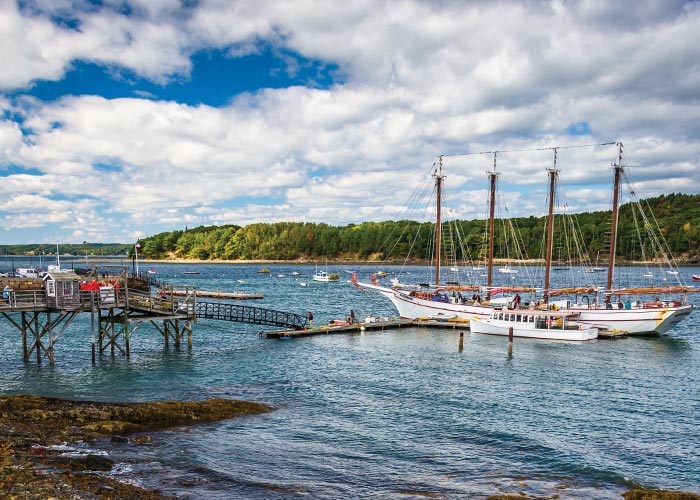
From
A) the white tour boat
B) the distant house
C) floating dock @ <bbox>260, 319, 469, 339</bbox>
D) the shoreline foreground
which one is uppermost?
the distant house

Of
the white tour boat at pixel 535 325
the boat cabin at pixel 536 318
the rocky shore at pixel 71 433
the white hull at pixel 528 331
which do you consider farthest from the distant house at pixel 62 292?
the boat cabin at pixel 536 318

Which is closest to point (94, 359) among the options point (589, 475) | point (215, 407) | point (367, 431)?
point (215, 407)

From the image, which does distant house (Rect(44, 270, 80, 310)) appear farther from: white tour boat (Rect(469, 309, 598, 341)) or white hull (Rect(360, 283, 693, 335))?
white hull (Rect(360, 283, 693, 335))

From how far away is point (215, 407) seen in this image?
3067cm

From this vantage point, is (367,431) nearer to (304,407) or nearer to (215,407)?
(304,407)

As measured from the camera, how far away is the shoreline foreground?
1931cm

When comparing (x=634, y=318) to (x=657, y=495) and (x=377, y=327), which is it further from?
(x=657, y=495)

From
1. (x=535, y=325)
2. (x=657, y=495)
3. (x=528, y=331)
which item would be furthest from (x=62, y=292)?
(x=535, y=325)

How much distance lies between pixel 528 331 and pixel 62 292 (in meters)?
45.8

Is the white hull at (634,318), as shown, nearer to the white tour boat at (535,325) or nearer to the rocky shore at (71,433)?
the white tour boat at (535,325)

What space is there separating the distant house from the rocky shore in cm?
1226

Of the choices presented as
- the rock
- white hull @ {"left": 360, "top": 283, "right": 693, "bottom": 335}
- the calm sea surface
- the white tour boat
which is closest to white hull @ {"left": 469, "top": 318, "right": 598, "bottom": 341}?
the white tour boat

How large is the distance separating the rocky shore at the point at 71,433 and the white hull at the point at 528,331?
3638cm

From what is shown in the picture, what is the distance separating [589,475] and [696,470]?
16.9ft
